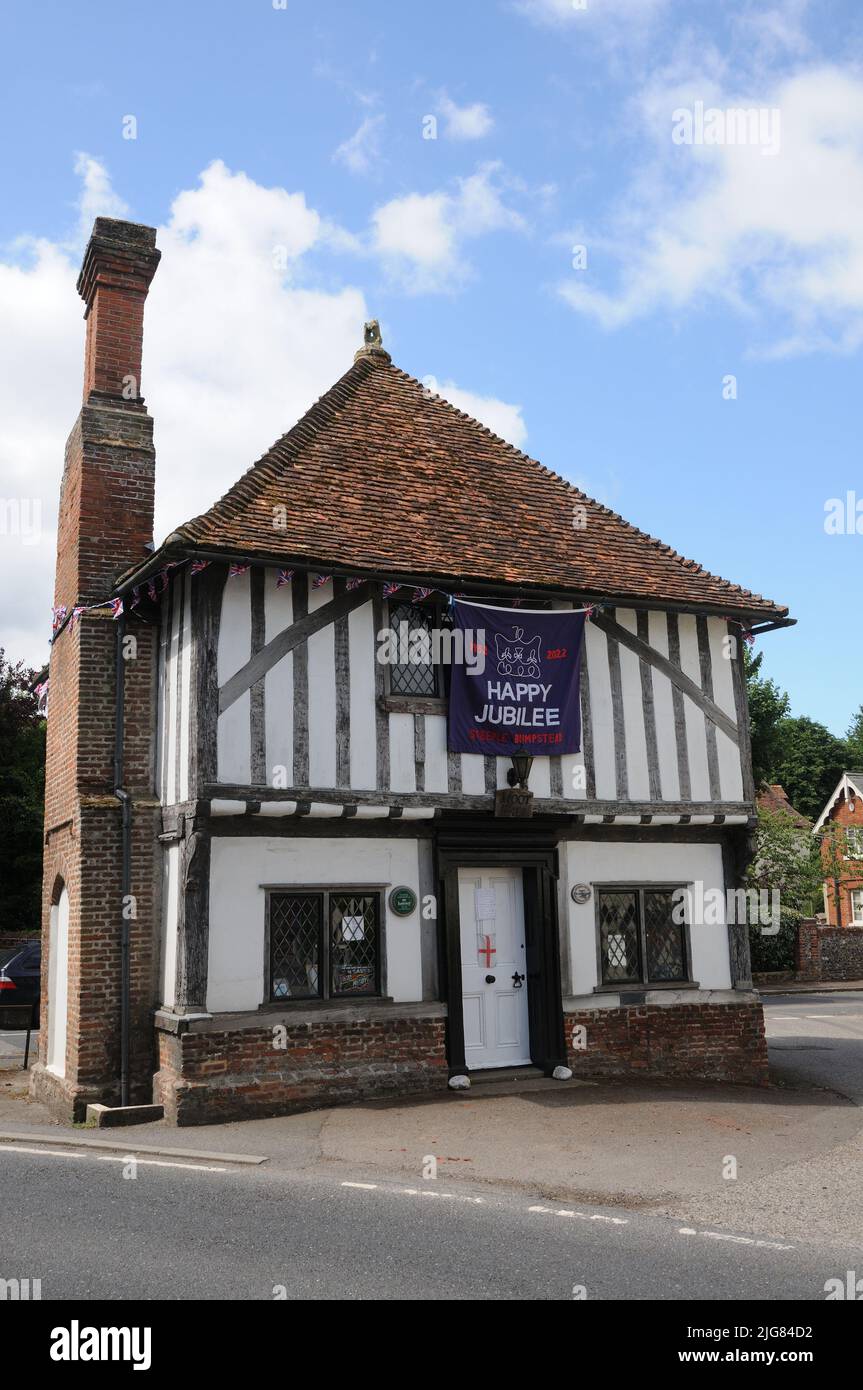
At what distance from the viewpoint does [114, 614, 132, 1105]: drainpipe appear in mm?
11016

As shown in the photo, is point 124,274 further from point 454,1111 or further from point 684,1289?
point 684,1289

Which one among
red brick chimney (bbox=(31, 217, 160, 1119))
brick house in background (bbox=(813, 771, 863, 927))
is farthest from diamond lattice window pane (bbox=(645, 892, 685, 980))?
brick house in background (bbox=(813, 771, 863, 927))

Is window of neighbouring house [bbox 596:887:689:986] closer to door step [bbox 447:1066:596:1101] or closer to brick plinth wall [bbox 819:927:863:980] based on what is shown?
door step [bbox 447:1066:596:1101]

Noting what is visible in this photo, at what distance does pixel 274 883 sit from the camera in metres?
10.9

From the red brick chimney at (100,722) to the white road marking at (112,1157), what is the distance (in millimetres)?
1596

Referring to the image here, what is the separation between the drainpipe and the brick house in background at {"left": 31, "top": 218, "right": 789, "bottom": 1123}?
3 cm

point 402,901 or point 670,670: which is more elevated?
point 670,670

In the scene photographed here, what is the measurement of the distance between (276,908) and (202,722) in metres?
2.01

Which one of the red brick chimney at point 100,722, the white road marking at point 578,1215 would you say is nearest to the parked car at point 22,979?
the red brick chimney at point 100,722

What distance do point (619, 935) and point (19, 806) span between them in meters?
18.7

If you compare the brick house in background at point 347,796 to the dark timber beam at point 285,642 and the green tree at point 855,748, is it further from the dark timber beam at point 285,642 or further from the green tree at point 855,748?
the green tree at point 855,748

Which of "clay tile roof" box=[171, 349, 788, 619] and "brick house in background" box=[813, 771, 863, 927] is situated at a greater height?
"clay tile roof" box=[171, 349, 788, 619]

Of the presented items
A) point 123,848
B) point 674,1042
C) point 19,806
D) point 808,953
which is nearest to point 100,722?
point 123,848

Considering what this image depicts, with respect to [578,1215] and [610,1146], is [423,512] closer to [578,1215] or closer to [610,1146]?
[610,1146]
